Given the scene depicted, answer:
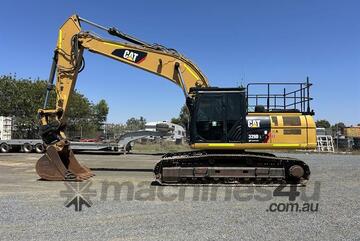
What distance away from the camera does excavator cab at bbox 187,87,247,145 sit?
15766 mm

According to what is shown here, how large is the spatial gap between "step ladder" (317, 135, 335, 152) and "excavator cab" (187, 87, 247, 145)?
31.7m

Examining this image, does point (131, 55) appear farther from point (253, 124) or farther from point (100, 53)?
point (253, 124)

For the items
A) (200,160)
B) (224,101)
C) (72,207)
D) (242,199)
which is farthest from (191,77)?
(72,207)

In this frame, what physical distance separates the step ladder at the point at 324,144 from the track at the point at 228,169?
3113 centimetres

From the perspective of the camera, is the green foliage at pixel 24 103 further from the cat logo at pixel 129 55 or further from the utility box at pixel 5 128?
the cat logo at pixel 129 55

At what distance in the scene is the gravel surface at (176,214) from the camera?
27.2 feet

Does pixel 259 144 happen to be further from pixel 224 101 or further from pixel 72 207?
pixel 72 207

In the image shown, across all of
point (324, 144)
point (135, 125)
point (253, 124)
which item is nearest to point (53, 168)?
point (253, 124)

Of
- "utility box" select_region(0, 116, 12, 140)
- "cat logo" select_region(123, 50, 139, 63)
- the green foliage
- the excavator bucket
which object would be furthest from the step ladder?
the excavator bucket

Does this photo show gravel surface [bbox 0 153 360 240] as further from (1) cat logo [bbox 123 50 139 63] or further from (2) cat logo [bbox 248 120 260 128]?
(1) cat logo [bbox 123 50 139 63]

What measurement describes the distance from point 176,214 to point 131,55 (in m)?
9.96

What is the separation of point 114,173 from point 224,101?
21.1ft

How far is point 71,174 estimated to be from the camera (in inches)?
656

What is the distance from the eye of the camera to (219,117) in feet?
51.8
